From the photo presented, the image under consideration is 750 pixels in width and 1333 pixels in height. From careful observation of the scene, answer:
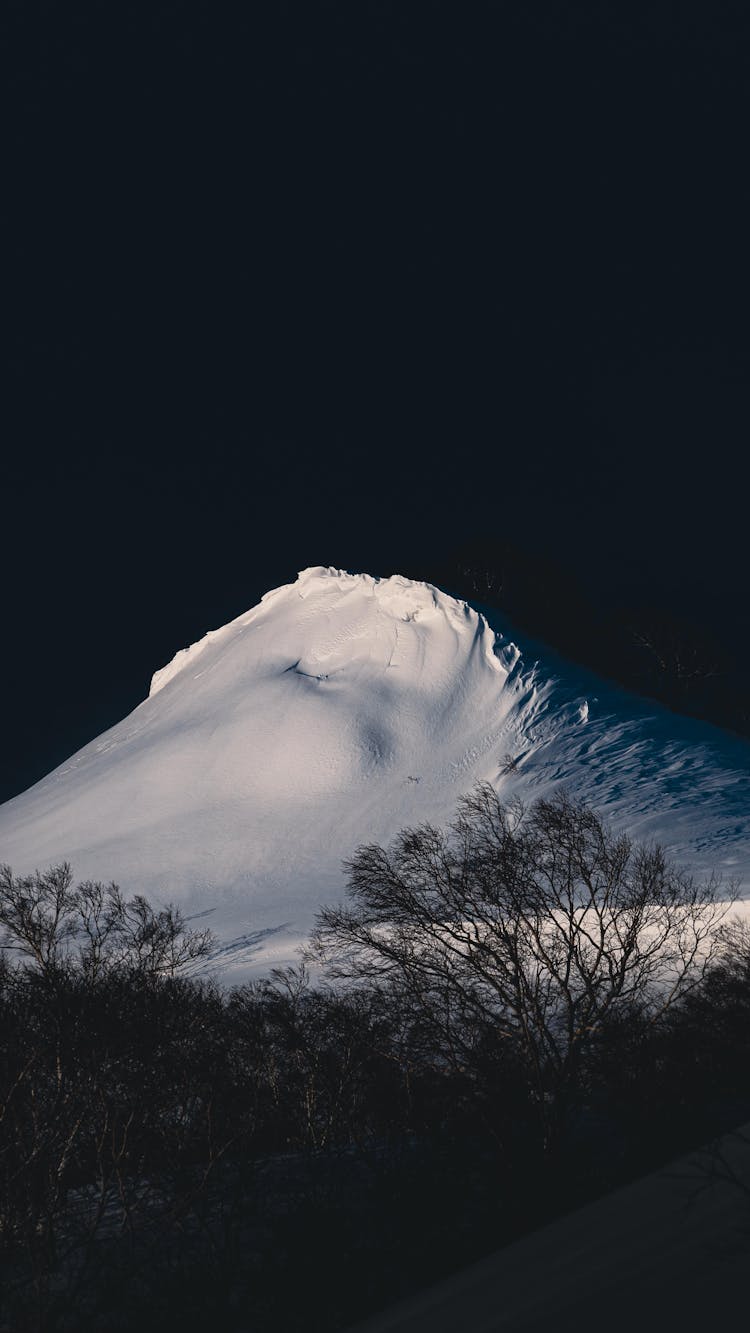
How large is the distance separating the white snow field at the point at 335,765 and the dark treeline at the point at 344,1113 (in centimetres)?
1558

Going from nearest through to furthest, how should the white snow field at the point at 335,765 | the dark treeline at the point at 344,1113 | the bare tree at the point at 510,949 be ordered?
1. the dark treeline at the point at 344,1113
2. the bare tree at the point at 510,949
3. the white snow field at the point at 335,765

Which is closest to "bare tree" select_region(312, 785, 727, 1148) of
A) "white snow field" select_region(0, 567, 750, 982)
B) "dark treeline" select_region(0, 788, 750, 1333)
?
"dark treeline" select_region(0, 788, 750, 1333)

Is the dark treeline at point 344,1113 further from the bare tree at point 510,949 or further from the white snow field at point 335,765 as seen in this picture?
the white snow field at point 335,765

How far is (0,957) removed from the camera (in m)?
25.3

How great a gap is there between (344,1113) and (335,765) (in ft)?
125

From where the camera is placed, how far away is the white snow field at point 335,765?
47.5 m

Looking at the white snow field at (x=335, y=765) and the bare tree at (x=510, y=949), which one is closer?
the bare tree at (x=510, y=949)

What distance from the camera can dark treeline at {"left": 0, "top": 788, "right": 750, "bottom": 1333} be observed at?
45.9 ft

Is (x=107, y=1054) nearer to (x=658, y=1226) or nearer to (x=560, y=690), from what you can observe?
(x=658, y=1226)

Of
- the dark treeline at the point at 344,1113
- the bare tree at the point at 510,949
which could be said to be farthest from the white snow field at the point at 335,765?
the bare tree at the point at 510,949

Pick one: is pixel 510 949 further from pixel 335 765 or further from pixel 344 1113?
pixel 335 765

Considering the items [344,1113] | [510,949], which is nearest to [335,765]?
[344,1113]

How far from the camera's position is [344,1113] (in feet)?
73.0

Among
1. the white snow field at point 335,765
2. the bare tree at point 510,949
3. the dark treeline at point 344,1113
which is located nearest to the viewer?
the dark treeline at point 344,1113
